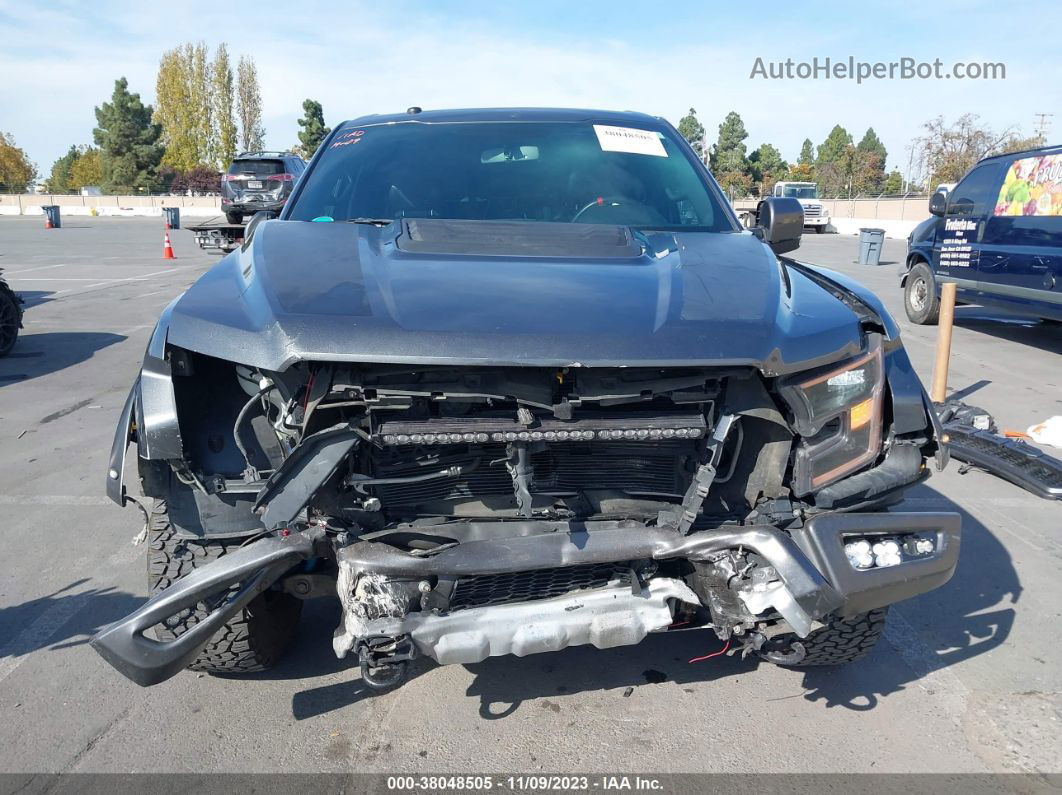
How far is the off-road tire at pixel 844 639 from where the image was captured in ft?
8.79

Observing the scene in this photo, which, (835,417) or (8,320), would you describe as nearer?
(835,417)

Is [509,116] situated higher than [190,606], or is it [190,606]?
[509,116]

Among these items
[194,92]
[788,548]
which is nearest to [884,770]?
[788,548]

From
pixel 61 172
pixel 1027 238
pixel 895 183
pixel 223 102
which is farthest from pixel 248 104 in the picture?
pixel 1027 238

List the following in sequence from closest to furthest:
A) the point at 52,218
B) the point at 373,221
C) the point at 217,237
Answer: the point at 373,221
the point at 217,237
the point at 52,218

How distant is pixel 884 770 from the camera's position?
2475 millimetres

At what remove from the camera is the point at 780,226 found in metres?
3.43

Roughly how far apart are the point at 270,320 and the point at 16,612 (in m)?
2.15

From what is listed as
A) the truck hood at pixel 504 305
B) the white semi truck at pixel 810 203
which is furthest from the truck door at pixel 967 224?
the white semi truck at pixel 810 203

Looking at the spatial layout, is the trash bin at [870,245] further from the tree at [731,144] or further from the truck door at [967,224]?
the tree at [731,144]

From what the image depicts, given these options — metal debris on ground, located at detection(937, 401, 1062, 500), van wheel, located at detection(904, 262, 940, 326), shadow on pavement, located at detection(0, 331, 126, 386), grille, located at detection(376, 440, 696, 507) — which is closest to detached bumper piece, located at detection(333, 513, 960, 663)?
grille, located at detection(376, 440, 696, 507)

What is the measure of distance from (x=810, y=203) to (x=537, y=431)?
32.8 metres

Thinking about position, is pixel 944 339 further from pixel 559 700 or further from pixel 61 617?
pixel 61 617

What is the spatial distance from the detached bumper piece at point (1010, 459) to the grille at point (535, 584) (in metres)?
3.08
